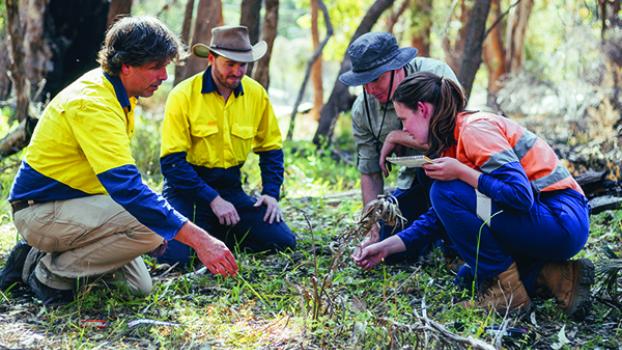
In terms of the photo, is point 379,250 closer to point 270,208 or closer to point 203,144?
point 270,208

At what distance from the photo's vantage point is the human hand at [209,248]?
341cm

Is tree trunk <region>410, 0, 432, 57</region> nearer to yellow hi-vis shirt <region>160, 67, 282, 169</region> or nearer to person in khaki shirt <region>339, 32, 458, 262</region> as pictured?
yellow hi-vis shirt <region>160, 67, 282, 169</region>

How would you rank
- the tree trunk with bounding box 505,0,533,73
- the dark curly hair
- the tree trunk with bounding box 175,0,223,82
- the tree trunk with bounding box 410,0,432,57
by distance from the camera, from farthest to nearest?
the tree trunk with bounding box 505,0,533,73 < the tree trunk with bounding box 410,0,432,57 < the tree trunk with bounding box 175,0,223,82 < the dark curly hair

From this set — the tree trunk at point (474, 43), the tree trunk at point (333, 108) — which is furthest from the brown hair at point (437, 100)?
the tree trunk at point (333, 108)

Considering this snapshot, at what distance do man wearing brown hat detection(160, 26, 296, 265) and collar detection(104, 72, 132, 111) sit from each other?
992 millimetres

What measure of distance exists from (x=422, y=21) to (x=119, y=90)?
12634mm

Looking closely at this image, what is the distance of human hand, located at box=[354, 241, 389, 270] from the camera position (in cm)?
400

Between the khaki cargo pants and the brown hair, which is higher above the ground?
the brown hair

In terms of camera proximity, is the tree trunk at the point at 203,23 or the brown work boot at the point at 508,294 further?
the tree trunk at the point at 203,23

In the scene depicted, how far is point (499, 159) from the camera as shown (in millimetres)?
3396

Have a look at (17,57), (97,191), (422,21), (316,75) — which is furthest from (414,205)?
(316,75)

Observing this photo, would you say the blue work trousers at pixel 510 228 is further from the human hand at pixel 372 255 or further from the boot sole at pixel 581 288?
the human hand at pixel 372 255

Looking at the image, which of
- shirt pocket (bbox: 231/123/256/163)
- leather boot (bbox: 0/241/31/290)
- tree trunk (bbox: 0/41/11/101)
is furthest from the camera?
tree trunk (bbox: 0/41/11/101)

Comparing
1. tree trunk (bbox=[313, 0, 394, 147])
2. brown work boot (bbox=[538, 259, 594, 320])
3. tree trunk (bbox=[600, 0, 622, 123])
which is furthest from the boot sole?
tree trunk (bbox=[313, 0, 394, 147])
